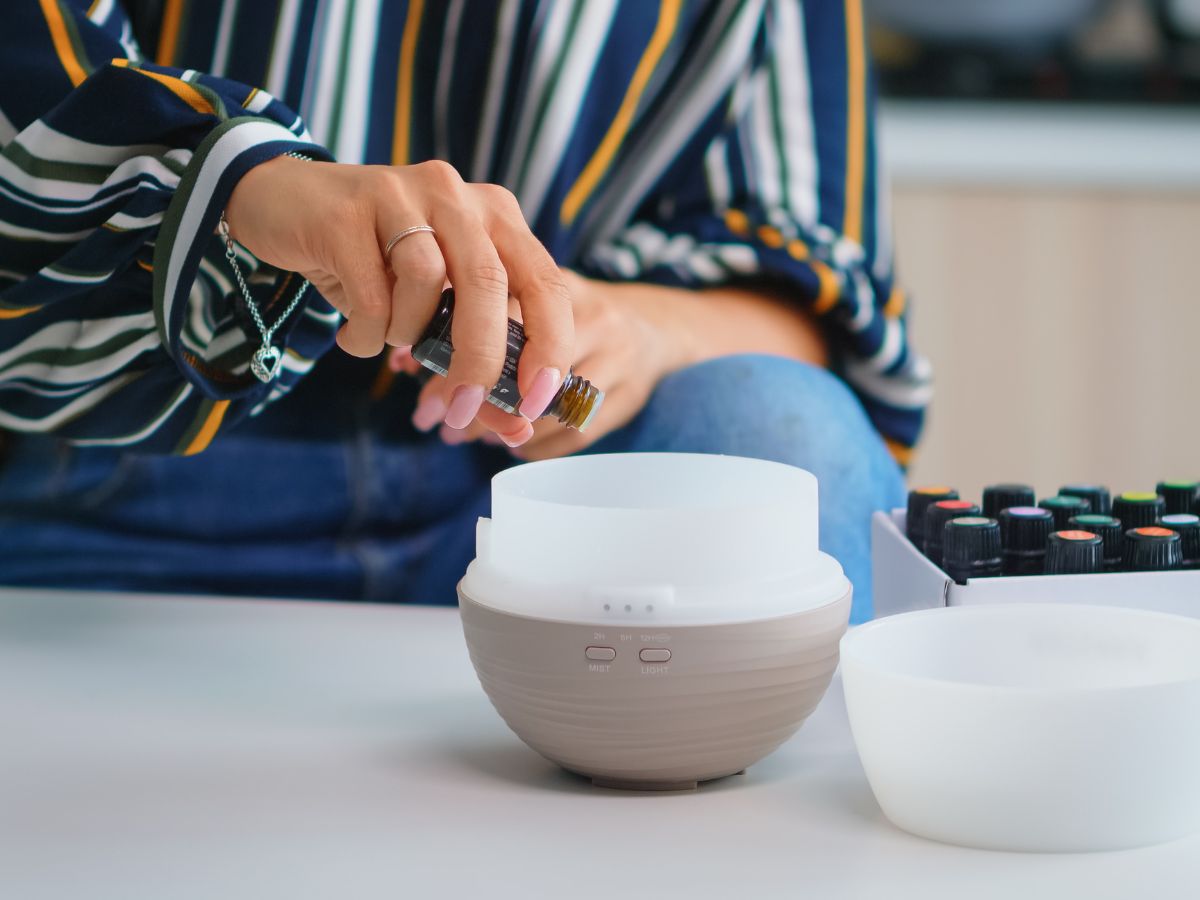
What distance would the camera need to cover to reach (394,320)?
0.58m

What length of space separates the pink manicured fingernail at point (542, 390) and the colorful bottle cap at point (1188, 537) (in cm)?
28

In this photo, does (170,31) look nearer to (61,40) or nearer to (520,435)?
(61,40)

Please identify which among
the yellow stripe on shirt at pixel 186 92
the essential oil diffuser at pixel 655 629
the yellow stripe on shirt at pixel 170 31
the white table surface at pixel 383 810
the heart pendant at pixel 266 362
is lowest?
the white table surface at pixel 383 810

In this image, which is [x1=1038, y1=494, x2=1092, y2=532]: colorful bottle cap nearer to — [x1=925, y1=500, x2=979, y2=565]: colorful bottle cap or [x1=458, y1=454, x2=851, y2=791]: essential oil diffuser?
[x1=925, y1=500, x2=979, y2=565]: colorful bottle cap

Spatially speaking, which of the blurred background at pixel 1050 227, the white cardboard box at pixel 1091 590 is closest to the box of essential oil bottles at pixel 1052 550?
the white cardboard box at pixel 1091 590

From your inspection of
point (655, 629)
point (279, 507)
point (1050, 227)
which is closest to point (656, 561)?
point (655, 629)

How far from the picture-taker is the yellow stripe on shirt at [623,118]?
1032 mm

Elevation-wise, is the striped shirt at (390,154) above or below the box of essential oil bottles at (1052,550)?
above

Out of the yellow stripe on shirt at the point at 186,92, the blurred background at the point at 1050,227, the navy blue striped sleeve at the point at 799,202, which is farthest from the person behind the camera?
the blurred background at the point at 1050,227

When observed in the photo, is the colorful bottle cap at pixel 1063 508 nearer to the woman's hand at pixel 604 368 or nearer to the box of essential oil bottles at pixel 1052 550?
the box of essential oil bottles at pixel 1052 550

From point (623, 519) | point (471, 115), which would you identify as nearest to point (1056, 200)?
point (471, 115)

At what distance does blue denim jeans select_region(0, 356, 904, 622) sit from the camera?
0.93 metres

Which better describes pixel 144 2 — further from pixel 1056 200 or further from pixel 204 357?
pixel 1056 200

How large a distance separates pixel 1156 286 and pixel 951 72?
48 centimetres
